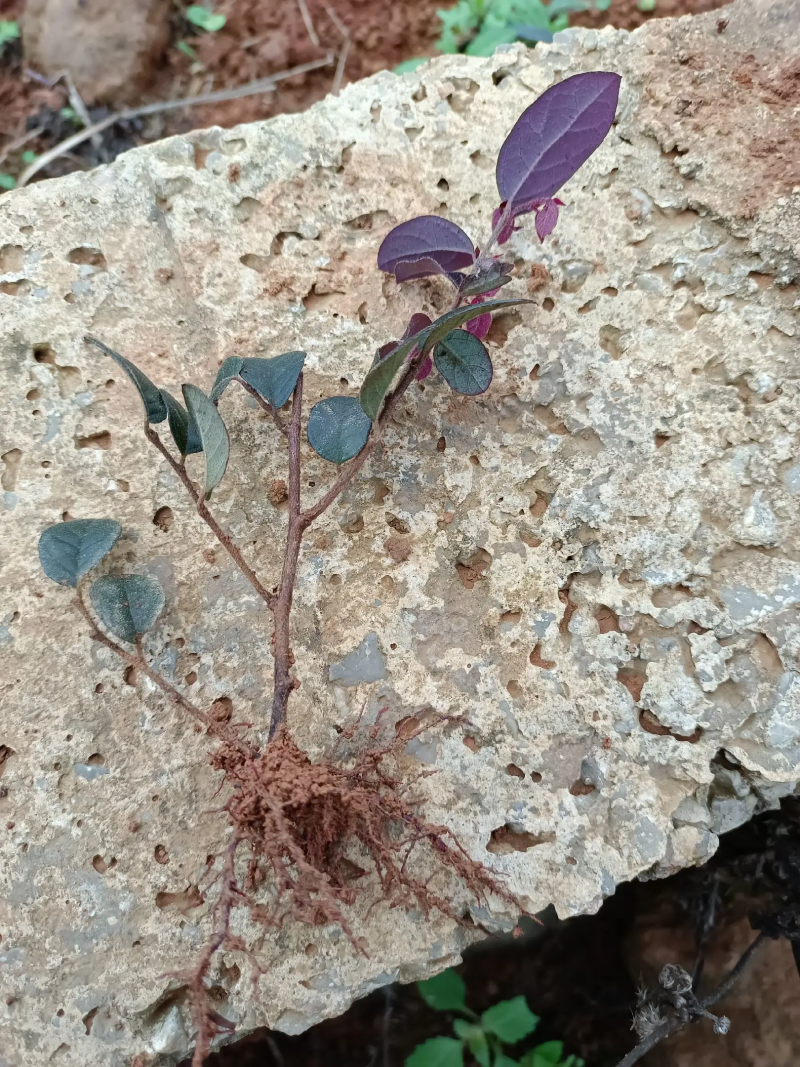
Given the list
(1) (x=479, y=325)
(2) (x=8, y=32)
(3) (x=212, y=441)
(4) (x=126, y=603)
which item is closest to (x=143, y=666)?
(4) (x=126, y=603)

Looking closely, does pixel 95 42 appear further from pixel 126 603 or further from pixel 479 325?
pixel 126 603

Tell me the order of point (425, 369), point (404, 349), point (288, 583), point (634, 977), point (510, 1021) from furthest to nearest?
point (634, 977), point (510, 1021), point (425, 369), point (288, 583), point (404, 349)

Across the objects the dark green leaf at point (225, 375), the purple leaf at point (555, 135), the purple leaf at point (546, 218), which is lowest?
the dark green leaf at point (225, 375)

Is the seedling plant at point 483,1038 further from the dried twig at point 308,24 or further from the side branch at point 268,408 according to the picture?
the dried twig at point 308,24

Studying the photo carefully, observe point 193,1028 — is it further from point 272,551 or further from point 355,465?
point 355,465

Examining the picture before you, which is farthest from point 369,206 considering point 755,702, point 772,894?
point 772,894

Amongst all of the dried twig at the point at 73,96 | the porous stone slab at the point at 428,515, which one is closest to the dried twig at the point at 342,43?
the dried twig at the point at 73,96
